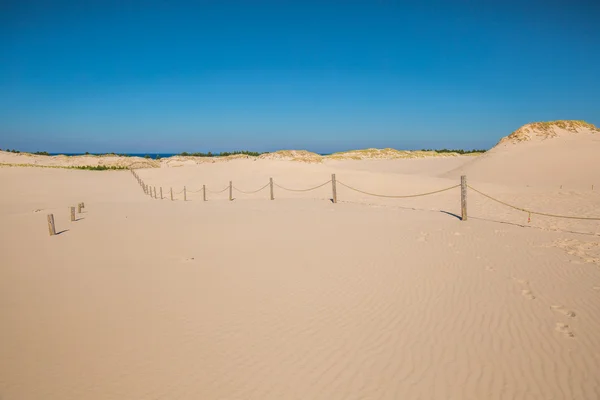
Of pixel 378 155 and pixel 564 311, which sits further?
pixel 378 155

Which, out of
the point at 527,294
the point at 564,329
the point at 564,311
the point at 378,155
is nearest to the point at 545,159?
the point at 527,294

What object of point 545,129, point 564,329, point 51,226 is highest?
point 545,129

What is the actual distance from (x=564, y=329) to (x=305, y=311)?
3.75 m

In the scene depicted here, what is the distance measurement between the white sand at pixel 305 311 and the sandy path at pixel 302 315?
2 centimetres

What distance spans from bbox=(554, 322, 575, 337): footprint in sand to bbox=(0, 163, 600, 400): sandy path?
0.03 metres

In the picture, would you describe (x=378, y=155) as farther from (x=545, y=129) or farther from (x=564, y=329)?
(x=564, y=329)

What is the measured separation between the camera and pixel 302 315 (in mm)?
5391

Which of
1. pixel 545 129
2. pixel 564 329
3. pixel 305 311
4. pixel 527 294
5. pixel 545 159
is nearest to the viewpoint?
pixel 564 329

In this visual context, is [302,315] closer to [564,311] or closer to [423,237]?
[564,311]

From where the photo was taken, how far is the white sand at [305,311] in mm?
3840

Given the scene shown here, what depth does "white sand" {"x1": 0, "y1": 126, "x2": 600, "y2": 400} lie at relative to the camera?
384 cm

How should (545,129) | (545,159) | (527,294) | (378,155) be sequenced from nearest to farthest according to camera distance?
(527,294) < (545,159) < (545,129) < (378,155)

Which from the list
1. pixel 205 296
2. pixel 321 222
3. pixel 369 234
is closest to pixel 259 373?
pixel 205 296

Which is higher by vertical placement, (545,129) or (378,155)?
(545,129)
